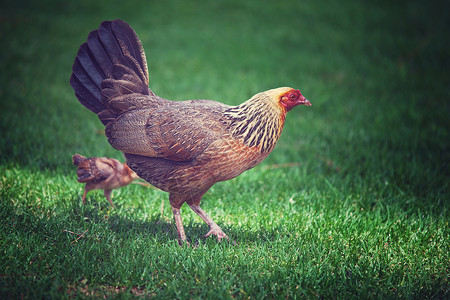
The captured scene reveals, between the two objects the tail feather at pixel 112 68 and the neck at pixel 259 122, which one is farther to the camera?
the tail feather at pixel 112 68

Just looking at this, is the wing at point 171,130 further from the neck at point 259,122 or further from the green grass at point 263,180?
the green grass at point 263,180


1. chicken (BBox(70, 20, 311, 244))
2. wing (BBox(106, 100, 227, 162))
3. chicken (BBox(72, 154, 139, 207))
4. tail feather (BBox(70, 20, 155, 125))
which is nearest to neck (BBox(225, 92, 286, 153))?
chicken (BBox(70, 20, 311, 244))

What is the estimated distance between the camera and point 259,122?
3.57 metres

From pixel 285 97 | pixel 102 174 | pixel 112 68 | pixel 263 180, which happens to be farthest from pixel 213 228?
pixel 112 68

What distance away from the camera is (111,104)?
13.0ft

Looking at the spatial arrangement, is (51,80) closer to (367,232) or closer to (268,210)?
(268,210)

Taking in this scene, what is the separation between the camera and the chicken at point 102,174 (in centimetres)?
425

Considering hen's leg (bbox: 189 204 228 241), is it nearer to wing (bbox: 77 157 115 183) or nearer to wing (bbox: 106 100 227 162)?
wing (bbox: 106 100 227 162)

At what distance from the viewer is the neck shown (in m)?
3.54

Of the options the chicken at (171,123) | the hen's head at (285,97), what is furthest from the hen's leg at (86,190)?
the hen's head at (285,97)

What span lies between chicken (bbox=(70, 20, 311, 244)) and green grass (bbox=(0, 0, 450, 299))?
58 cm

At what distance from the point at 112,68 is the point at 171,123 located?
0.86 m

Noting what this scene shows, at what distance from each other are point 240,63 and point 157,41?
2576mm

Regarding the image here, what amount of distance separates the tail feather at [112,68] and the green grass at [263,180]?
1165mm
